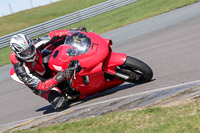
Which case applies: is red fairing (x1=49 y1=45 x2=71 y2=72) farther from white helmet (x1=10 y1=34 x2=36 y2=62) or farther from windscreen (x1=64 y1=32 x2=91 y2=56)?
white helmet (x1=10 y1=34 x2=36 y2=62)

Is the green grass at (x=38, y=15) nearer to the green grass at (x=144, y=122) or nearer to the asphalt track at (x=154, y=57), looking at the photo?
the asphalt track at (x=154, y=57)

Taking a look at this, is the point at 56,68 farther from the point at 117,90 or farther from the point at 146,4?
the point at 146,4

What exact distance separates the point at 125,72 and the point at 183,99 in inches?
65.6

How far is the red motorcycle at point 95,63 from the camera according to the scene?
567 centimetres

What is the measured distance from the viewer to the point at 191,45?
8234 mm

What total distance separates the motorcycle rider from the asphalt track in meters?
0.44

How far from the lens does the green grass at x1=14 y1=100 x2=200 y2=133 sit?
356 centimetres

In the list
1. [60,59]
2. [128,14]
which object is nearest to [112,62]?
[60,59]

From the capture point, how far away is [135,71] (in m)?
5.97

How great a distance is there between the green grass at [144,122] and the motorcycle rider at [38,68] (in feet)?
4.12

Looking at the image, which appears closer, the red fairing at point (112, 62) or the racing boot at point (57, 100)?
the red fairing at point (112, 62)

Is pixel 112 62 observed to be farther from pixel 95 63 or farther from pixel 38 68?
pixel 38 68

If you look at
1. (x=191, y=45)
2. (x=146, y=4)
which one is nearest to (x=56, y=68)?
(x=191, y=45)

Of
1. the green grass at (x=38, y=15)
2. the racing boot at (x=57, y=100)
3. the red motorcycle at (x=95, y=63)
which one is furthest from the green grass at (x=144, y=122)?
the green grass at (x=38, y=15)
